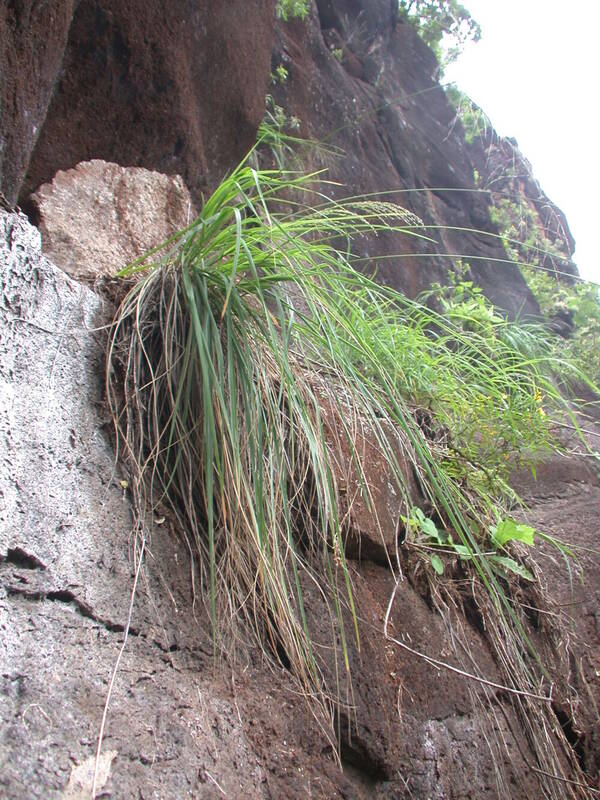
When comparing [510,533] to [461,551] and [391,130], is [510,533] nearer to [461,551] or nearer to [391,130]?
[461,551]

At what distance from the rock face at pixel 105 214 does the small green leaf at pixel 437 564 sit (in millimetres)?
1171

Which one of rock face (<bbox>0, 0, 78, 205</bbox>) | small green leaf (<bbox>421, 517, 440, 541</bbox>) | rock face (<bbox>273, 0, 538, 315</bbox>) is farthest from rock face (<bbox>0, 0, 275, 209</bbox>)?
small green leaf (<bbox>421, 517, 440, 541</bbox>)

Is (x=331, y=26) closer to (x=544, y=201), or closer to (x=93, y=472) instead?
(x=544, y=201)

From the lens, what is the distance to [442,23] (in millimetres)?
5750

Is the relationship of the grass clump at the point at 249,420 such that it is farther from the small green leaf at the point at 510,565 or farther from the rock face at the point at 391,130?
the rock face at the point at 391,130

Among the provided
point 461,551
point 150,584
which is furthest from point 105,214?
point 461,551

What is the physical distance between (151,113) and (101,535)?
1475 mm

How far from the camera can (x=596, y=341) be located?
16.8 feet

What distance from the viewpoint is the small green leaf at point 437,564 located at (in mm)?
1883

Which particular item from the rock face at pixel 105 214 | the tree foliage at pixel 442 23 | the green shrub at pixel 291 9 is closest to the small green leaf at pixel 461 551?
the rock face at pixel 105 214

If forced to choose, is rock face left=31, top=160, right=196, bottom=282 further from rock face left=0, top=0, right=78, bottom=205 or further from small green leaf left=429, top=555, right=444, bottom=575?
small green leaf left=429, top=555, right=444, bottom=575

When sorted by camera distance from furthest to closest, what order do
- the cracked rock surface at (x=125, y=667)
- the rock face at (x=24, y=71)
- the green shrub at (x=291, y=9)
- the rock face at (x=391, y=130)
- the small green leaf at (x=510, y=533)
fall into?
the rock face at (x=391, y=130) → the green shrub at (x=291, y=9) → the small green leaf at (x=510, y=533) → the rock face at (x=24, y=71) → the cracked rock surface at (x=125, y=667)

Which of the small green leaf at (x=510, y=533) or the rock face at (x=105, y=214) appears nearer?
the rock face at (x=105, y=214)

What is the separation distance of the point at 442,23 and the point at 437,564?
5.39 meters
